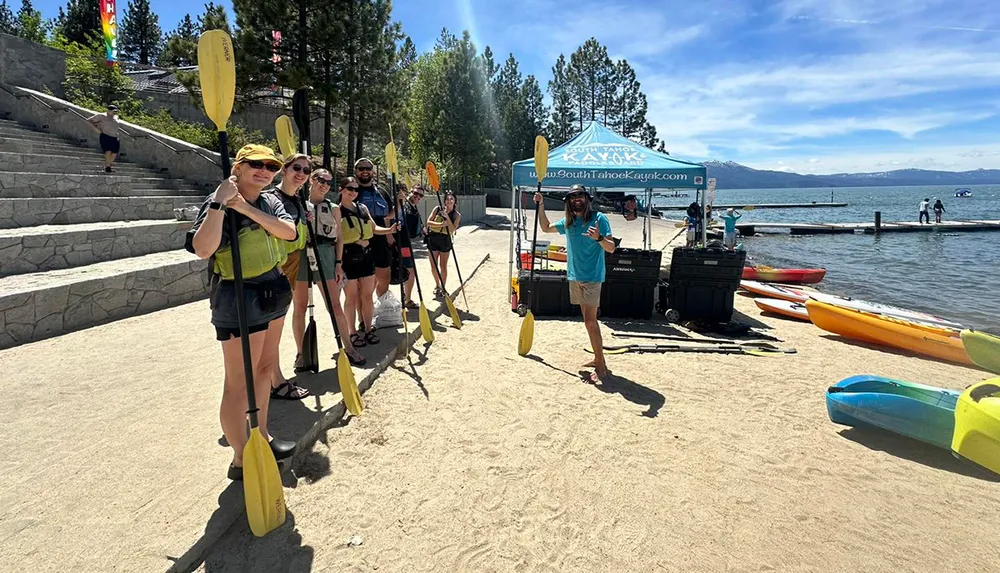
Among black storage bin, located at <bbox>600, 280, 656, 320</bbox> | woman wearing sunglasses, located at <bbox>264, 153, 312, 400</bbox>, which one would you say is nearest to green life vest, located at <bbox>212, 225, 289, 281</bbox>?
woman wearing sunglasses, located at <bbox>264, 153, 312, 400</bbox>

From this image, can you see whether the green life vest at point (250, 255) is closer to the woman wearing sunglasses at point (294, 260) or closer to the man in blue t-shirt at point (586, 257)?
the woman wearing sunglasses at point (294, 260)

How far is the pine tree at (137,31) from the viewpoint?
143ft

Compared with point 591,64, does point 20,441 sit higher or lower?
lower

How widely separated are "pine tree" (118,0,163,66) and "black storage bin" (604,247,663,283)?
5331 cm

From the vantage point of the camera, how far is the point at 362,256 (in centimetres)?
491

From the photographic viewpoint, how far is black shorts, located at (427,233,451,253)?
786 cm

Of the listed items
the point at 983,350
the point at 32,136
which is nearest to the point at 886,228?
the point at 983,350

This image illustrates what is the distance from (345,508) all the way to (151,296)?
18.0 feet

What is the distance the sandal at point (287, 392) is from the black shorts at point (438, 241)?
417 centimetres

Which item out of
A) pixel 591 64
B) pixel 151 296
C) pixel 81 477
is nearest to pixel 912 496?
pixel 81 477

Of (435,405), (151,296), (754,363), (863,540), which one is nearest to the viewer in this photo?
(863,540)

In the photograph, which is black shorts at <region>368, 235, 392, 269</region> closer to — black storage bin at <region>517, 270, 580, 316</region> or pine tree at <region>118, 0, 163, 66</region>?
black storage bin at <region>517, 270, 580, 316</region>

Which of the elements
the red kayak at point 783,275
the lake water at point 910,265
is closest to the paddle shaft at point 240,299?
the red kayak at point 783,275

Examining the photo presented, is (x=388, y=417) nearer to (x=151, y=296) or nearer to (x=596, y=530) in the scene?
(x=596, y=530)
